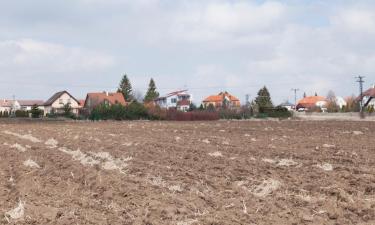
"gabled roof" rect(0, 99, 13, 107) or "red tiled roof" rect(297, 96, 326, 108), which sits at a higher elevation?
"gabled roof" rect(0, 99, 13, 107)

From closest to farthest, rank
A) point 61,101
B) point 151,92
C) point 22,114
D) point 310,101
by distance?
point 22,114 → point 61,101 → point 151,92 → point 310,101

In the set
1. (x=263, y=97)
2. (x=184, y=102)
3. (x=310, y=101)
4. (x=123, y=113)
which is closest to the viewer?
(x=123, y=113)

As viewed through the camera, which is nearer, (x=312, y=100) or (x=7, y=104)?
(x=7, y=104)

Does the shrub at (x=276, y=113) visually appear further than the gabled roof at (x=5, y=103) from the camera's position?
No

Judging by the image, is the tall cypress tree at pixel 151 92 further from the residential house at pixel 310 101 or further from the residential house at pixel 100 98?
the residential house at pixel 310 101

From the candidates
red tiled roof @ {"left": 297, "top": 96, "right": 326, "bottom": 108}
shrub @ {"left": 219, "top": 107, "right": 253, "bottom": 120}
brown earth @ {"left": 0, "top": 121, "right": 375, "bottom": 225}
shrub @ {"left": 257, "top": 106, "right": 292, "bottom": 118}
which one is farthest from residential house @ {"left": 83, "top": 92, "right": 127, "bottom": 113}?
brown earth @ {"left": 0, "top": 121, "right": 375, "bottom": 225}

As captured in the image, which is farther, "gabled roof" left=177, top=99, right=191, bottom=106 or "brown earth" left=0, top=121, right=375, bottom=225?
"gabled roof" left=177, top=99, right=191, bottom=106

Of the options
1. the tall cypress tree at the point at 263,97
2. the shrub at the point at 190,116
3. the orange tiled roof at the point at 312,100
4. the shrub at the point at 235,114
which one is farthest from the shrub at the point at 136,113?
the orange tiled roof at the point at 312,100

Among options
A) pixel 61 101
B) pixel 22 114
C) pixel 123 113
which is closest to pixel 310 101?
pixel 61 101

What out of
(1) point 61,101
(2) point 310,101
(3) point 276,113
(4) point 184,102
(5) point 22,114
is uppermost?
(1) point 61,101

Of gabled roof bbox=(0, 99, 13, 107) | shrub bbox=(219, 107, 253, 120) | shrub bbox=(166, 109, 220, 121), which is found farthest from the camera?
gabled roof bbox=(0, 99, 13, 107)

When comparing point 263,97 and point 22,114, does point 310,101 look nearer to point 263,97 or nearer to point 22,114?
point 263,97

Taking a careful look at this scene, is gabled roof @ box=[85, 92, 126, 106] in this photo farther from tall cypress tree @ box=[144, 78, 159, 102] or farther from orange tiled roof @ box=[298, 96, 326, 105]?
orange tiled roof @ box=[298, 96, 326, 105]

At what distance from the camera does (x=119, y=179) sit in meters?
12.6
